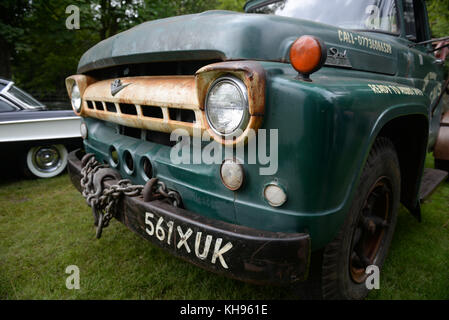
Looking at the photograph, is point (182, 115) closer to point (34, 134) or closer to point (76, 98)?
Answer: point (76, 98)

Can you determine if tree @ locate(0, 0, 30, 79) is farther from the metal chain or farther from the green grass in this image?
the metal chain

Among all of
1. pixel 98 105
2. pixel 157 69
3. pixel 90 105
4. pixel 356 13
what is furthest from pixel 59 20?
pixel 356 13

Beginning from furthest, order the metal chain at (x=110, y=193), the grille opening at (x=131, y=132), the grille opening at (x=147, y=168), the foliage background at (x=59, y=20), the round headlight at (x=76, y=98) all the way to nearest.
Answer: the foliage background at (x=59, y=20), the round headlight at (x=76, y=98), the grille opening at (x=131, y=132), the grille opening at (x=147, y=168), the metal chain at (x=110, y=193)

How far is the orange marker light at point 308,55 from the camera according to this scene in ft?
Answer: 3.91

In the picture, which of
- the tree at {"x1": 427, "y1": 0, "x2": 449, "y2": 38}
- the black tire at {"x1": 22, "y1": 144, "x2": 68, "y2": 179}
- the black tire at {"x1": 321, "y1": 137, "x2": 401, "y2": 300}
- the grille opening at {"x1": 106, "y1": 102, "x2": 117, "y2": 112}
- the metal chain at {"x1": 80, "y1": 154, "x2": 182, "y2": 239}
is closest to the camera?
the black tire at {"x1": 321, "y1": 137, "x2": 401, "y2": 300}

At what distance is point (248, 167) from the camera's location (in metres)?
1.29

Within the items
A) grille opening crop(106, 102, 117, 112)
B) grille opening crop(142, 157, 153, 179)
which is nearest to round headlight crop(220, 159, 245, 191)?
grille opening crop(142, 157, 153, 179)

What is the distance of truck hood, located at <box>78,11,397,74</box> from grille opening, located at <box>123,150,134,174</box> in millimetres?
568

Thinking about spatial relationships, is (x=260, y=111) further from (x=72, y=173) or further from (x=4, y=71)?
(x=4, y=71)

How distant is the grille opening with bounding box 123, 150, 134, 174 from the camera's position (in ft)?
6.23

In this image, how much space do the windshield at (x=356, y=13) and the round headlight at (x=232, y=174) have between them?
5.04ft

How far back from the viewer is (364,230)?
5.55ft

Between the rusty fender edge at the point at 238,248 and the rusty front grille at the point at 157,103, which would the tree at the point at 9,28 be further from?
the rusty fender edge at the point at 238,248

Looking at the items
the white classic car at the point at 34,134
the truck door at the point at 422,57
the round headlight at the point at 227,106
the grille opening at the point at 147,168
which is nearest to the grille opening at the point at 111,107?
the grille opening at the point at 147,168
